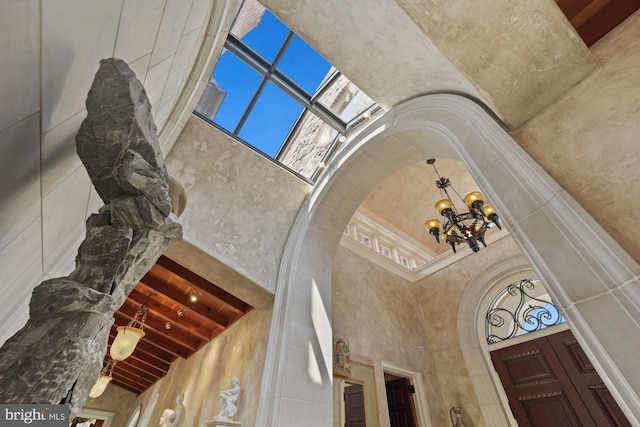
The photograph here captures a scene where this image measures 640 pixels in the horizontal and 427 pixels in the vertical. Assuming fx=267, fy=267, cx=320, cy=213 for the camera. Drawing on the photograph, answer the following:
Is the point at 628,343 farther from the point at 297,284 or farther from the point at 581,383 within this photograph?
the point at 581,383

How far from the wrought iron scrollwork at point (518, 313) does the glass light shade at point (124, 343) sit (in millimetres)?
5624

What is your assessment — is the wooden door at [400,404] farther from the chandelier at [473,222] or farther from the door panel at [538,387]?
the chandelier at [473,222]

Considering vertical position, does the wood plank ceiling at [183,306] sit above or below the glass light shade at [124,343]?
above

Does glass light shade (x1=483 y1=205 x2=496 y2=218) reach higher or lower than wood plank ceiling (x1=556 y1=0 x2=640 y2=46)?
higher

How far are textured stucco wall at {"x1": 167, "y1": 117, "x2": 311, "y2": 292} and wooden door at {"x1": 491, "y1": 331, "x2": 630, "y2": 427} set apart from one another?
394cm

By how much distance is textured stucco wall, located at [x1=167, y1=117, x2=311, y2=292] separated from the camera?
3.17 m

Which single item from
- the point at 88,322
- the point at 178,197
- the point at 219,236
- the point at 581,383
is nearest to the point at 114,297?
the point at 88,322

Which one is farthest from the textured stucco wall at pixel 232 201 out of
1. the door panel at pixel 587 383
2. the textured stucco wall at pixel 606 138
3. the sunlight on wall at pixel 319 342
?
the door panel at pixel 587 383

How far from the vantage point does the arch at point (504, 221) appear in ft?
3.71

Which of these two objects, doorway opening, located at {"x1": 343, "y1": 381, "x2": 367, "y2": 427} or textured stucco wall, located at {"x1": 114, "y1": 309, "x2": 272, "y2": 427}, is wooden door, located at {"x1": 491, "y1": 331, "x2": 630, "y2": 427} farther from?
textured stucco wall, located at {"x1": 114, "y1": 309, "x2": 272, "y2": 427}

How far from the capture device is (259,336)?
130 inches

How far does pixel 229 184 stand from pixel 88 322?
297 cm

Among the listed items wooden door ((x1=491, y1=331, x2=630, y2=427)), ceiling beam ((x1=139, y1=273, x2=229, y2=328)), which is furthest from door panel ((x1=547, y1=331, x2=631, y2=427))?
ceiling beam ((x1=139, y1=273, x2=229, y2=328))

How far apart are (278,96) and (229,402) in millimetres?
3794
